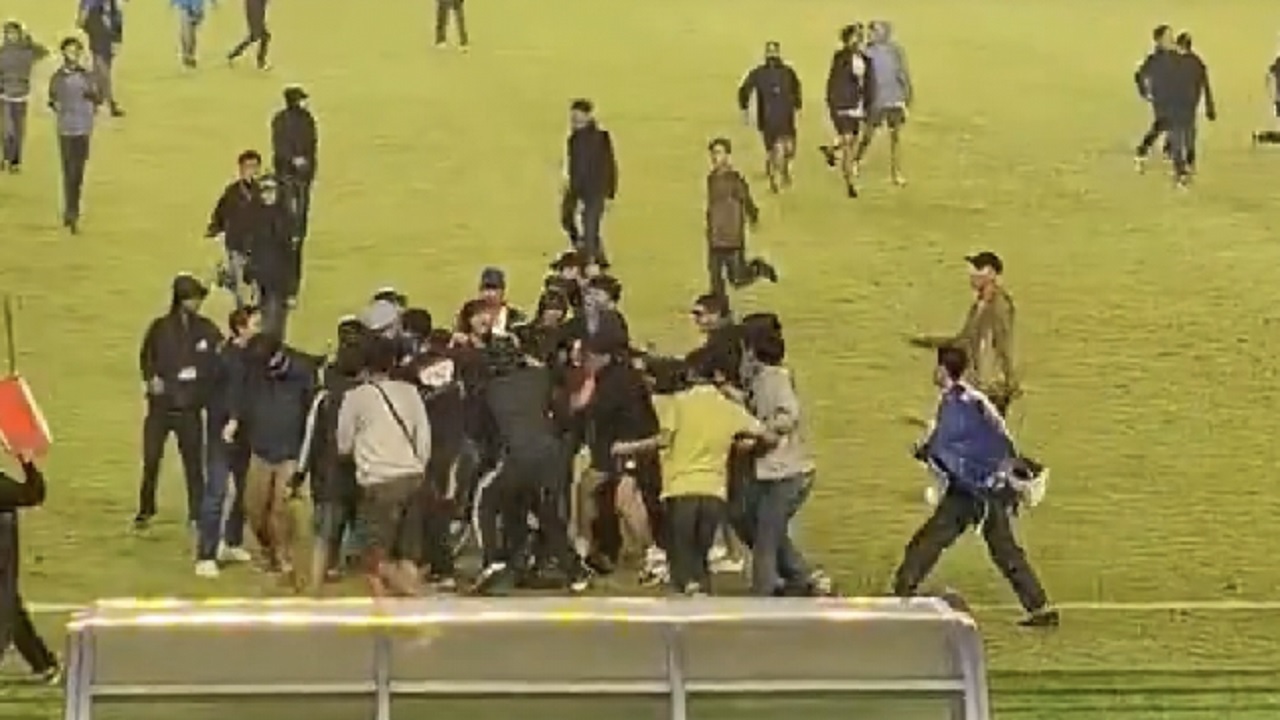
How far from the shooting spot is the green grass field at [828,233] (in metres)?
13.8

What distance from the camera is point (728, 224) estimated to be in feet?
46.3

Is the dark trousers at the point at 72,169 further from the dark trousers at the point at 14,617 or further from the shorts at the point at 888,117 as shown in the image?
the shorts at the point at 888,117

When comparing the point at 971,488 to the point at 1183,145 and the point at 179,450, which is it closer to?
the point at 1183,145

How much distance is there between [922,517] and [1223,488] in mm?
1385

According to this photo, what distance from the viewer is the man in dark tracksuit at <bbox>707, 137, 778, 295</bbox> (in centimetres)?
1407

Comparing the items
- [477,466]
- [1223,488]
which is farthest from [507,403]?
[1223,488]

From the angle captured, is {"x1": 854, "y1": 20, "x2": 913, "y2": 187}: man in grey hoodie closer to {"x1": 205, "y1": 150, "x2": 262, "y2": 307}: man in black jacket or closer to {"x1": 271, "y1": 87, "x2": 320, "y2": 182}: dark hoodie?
{"x1": 271, "y1": 87, "x2": 320, "y2": 182}: dark hoodie

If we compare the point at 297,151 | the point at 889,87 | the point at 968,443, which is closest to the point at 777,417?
the point at 968,443

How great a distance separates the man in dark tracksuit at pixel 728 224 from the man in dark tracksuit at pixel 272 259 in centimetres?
183

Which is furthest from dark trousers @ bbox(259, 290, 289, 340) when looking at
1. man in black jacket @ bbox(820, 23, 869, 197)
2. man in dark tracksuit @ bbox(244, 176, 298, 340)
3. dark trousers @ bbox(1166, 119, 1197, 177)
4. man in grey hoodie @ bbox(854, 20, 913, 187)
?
dark trousers @ bbox(1166, 119, 1197, 177)

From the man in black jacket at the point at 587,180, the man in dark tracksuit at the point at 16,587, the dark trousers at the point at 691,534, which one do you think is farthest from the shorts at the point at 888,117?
the man in dark tracksuit at the point at 16,587

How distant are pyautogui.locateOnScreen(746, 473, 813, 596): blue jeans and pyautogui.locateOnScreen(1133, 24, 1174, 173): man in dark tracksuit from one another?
91.1 inches

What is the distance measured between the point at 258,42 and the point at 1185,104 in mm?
4146

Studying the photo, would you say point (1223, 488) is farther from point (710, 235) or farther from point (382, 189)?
point (382, 189)
